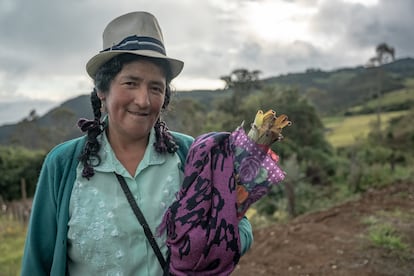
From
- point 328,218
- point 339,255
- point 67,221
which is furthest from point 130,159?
point 328,218

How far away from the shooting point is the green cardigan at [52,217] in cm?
161

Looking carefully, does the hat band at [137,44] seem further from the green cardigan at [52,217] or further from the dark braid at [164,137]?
the green cardigan at [52,217]

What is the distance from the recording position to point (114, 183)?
5.40 feet

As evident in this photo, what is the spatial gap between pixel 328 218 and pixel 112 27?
5479 mm

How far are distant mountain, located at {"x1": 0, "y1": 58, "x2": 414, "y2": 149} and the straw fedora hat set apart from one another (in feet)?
47.4

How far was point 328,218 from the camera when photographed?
21.2ft

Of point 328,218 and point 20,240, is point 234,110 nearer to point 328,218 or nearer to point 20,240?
point 20,240

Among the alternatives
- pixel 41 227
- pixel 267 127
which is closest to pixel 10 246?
pixel 41 227

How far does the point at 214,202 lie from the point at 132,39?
648 millimetres

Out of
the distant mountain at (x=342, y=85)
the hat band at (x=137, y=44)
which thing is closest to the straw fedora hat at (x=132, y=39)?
the hat band at (x=137, y=44)

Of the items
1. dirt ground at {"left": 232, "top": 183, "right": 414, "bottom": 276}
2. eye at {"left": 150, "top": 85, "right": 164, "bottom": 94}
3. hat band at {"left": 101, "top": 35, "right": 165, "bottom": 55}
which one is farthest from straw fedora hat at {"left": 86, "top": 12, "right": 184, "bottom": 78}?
dirt ground at {"left": 232, "top": 183, "right": 414, "bottom": 276}

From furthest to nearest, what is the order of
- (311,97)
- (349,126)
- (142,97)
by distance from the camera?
(349,126) → (311,97) → (142,97)

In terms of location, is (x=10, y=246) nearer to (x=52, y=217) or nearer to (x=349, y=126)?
(x=52, y=217)

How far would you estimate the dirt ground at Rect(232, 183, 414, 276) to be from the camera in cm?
443
